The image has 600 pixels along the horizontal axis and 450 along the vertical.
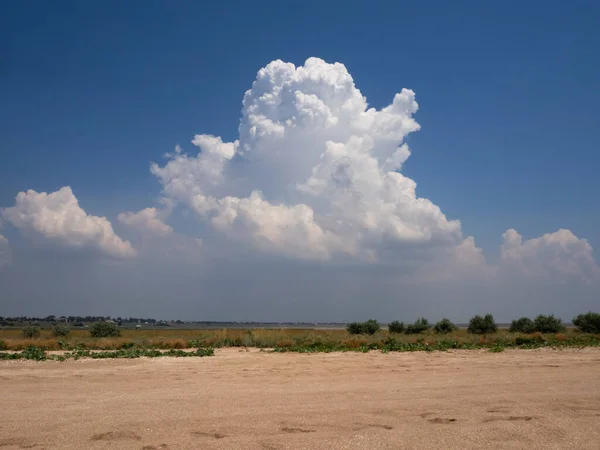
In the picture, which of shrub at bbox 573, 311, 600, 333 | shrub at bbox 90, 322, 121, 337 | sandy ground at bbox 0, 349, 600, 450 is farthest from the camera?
shrub at bbox 90, 322, 121, 337

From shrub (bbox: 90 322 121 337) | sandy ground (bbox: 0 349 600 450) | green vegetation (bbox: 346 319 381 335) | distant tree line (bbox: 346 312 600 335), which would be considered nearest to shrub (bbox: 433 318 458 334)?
distant tree line (bbox: 346 312 600 335)

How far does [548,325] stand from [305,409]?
44.7m

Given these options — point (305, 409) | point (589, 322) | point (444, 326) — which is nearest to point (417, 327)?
point (444, 326)

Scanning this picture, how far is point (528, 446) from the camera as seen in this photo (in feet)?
22.6

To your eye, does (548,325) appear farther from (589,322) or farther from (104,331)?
(104,331)

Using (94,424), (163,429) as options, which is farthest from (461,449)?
(94,424)

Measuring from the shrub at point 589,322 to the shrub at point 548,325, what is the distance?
1586 mm

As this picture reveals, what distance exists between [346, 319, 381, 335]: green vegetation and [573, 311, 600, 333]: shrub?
19.1 metres

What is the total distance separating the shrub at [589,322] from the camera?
146 feet

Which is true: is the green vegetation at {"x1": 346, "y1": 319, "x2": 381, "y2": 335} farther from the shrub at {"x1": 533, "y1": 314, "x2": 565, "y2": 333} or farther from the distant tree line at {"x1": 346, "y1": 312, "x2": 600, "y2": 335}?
the shrub at {"x1": 533, "y1": 314, "x2": 565, "y2": 333}

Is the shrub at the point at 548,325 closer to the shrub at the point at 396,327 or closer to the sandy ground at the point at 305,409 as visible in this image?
the shrub at the point at 396,327

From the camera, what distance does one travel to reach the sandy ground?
23.4ft

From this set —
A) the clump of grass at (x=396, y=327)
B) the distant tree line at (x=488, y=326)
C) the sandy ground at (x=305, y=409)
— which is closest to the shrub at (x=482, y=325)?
the distant tree line at (x=488, y=326)

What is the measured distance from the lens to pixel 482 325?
162 feet
